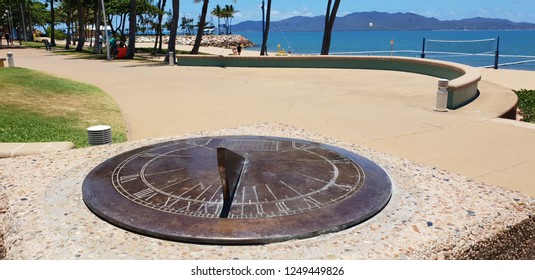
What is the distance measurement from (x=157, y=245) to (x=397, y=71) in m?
16.0

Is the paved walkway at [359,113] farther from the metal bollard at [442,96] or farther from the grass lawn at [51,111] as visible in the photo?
the grass lawn at [51,111]

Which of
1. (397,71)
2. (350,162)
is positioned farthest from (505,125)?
(397,71)

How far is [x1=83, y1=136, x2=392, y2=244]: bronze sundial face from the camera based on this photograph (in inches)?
116

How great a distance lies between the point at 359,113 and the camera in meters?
8.78

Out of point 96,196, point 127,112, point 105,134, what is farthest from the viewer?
point 127,112

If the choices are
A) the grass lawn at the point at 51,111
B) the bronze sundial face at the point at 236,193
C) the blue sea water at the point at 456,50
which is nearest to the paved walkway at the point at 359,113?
the grass lawn at the point at 51,111

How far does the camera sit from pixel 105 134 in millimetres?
5668

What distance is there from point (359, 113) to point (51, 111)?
6.23 m

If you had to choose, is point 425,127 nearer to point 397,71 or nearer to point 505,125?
point 505,125

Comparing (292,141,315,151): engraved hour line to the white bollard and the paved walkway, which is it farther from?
the white bollard

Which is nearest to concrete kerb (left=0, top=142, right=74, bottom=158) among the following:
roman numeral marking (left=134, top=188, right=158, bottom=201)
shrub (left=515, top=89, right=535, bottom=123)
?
roman numeral marking (left=134, top=188, right=158, bottom=201)

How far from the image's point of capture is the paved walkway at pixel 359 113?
583cm

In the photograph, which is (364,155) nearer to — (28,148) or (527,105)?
(28,148)

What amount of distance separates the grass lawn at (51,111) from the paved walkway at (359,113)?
428 mm
